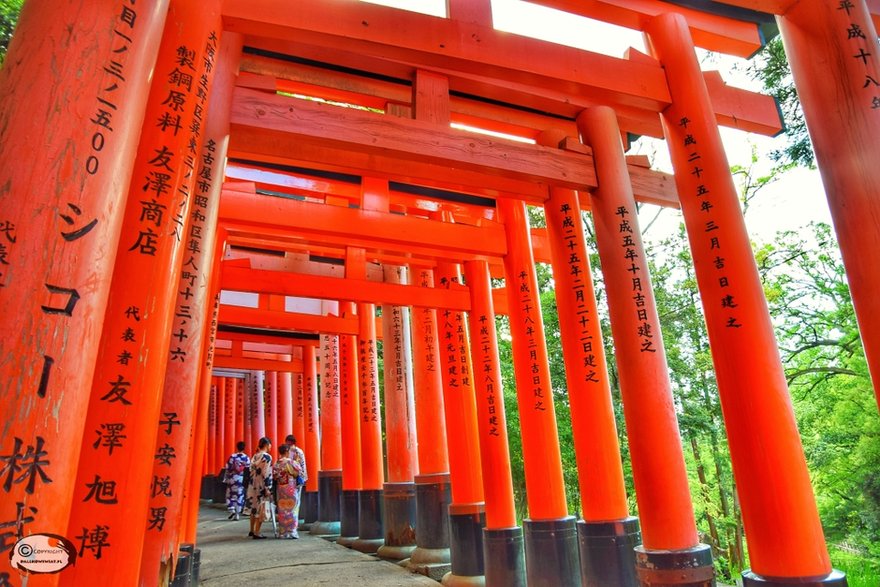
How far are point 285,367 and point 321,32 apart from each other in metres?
10.4

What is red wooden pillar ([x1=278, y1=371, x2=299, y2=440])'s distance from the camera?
46.5 feet

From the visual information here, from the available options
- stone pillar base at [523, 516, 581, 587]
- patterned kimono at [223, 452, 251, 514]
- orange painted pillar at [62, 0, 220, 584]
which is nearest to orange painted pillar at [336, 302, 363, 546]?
patterned kimono at [223, 452, 251, 514]

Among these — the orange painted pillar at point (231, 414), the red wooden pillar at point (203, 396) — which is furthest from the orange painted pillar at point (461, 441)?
the orange painted pillar at point (231, 414)

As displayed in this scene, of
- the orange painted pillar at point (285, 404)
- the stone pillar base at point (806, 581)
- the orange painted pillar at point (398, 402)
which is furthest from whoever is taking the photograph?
the orange painted pillar at point (285, 404)

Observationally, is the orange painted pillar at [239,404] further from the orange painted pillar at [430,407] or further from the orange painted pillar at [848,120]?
the orange painted pillar at [848,120]

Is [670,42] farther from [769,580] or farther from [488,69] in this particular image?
[769,580]

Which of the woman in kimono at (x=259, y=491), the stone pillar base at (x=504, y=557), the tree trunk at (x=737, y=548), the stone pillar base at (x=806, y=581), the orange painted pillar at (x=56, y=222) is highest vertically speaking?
Answer: the orange painted pillar at (x=56, y=222)

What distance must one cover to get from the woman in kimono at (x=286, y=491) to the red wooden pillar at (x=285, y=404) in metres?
4.81

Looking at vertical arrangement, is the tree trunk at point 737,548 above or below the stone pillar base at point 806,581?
below

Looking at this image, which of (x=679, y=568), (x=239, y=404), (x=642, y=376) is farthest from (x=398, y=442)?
(x=239, y=404)

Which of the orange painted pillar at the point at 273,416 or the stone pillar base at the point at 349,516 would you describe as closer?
the stone pillar base at the point at 349,516

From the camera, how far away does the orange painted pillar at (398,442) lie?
746 centimetres

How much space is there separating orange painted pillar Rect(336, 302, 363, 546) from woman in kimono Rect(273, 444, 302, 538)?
826 mm

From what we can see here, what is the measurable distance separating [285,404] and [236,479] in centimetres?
218
